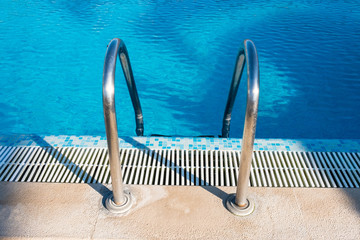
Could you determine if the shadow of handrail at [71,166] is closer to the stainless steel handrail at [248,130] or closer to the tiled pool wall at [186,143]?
the tiled pool wall at [186,143]

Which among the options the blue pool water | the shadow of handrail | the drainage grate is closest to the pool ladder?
the shadow of handrail

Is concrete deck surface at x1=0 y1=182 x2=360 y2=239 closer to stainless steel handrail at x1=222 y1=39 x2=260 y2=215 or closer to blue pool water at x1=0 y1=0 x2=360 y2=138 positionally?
stainless steel handrail at x1=222 y1=39 x2=260 y2=215

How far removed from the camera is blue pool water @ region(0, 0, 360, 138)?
490 cm

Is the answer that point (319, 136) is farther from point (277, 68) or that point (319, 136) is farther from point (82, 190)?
point (82, 190)

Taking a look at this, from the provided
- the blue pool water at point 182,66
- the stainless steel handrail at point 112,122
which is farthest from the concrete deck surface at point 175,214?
the blue pool water at point 182,66

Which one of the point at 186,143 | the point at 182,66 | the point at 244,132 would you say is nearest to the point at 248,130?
the point at 244,132

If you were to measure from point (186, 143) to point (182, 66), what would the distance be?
13.3ft

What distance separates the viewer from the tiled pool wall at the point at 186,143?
2.72 meters

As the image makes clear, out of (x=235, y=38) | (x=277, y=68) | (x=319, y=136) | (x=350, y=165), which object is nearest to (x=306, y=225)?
(x=350, y=165)

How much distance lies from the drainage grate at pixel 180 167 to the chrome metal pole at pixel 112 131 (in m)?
0.30

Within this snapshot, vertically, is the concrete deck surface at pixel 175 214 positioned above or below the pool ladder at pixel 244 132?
below

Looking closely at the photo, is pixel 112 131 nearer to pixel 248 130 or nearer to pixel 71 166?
pixel 248 130

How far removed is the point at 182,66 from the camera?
21.5 ft

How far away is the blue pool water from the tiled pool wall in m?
1.82
